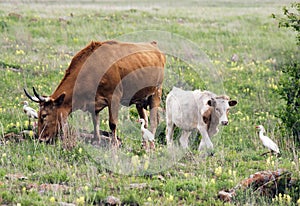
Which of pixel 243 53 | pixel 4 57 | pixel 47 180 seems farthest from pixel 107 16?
pixel 47 180

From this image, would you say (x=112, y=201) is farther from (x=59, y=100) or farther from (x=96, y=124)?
(x=96, y=124)

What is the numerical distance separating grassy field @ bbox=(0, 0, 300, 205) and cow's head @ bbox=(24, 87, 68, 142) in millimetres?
353

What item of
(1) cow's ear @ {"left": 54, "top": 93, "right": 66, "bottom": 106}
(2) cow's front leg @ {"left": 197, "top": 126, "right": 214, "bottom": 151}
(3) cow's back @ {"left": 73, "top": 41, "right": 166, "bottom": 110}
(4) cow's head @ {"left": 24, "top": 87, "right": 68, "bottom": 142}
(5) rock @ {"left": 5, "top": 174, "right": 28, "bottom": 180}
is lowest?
(2) cow's front leg @ {"left": 197, "top": 126, "right": 214, "bottom": 151}

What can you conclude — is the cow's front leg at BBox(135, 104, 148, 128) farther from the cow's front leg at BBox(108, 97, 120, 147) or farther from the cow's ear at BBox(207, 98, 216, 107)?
the cow's ear at BBox(207, 98, 216, 107)

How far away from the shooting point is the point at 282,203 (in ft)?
30.5

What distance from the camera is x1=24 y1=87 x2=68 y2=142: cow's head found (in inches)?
461

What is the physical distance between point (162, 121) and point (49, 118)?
4313mm

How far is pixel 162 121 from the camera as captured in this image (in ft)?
50.3

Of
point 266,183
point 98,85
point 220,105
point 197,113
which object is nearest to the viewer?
point 266,183

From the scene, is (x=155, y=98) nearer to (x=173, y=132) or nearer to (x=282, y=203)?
(x=173, y=132)

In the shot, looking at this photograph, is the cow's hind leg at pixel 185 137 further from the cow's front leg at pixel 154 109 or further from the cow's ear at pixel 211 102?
the cow's ear at pixel 211 102

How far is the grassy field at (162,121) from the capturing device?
31.1ft

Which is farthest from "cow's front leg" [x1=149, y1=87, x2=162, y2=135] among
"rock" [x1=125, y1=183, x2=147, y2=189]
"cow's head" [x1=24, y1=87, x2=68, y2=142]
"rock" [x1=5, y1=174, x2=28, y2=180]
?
"rock" [x1=5, y1=174, x2=28, y2=180]

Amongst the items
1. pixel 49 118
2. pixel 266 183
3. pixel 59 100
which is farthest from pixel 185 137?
pixel 266 183
